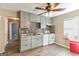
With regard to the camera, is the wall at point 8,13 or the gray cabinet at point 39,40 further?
the gray cabinet at point 39,40

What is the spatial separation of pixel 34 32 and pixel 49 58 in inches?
23.7

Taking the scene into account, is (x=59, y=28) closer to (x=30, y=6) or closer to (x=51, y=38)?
(x=51, y=38)

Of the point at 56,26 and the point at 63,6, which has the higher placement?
the point at 63,6

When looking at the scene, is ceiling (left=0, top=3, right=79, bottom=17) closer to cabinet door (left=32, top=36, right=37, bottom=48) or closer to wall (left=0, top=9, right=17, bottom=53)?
wall (left=0, top=9, right=17, bottom=53)

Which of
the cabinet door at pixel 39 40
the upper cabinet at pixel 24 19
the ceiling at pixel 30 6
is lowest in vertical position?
the cabinet door at pixel 39 40

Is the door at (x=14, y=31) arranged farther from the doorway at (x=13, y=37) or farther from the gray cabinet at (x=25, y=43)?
the gray cabinet at (x=25, y=43)

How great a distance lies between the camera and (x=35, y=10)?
189 cm

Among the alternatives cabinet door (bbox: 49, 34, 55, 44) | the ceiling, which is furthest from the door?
cabinet door (bbox: 49, 34, 55, 44)

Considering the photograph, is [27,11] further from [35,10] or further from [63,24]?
[63,24]

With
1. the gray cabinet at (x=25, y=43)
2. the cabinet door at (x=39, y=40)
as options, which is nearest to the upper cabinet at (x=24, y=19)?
the gray cabinet at (x=25, y=43)

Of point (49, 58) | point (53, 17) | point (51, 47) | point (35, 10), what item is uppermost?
point (35, 10)

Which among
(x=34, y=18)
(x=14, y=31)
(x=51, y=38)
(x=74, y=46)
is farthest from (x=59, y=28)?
(x=14, y=31)

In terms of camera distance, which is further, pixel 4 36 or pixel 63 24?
pixel 63 24

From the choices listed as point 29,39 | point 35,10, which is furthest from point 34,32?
point 35,10
